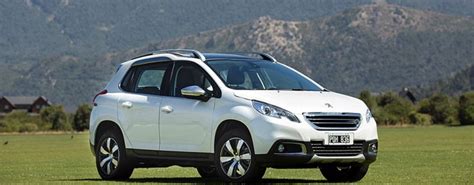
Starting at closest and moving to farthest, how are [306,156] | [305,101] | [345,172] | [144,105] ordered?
[306,156] < [305,101] < [345,172] < [144,105]

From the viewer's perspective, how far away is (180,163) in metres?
18.9

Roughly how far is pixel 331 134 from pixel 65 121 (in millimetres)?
128159

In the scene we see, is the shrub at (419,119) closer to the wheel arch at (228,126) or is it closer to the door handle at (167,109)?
the door handle at (167,109)

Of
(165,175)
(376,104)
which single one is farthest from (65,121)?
(165,175)

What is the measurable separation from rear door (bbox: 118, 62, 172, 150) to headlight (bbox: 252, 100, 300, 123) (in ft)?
7.90

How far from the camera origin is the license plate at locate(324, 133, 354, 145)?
17406 millimetres

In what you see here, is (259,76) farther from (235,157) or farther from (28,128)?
(28,128)

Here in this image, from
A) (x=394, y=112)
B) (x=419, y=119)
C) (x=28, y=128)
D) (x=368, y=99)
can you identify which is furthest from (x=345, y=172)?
(x=28, y=128)

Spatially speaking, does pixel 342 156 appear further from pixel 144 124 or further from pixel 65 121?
pixel 65 121

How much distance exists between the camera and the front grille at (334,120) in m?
17.4

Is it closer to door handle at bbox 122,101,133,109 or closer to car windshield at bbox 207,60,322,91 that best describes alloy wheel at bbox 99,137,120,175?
door handle at bbox 122,101,133,109

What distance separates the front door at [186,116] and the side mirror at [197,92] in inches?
2.7

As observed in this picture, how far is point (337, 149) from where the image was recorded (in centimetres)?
1755

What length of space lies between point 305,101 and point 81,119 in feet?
422
